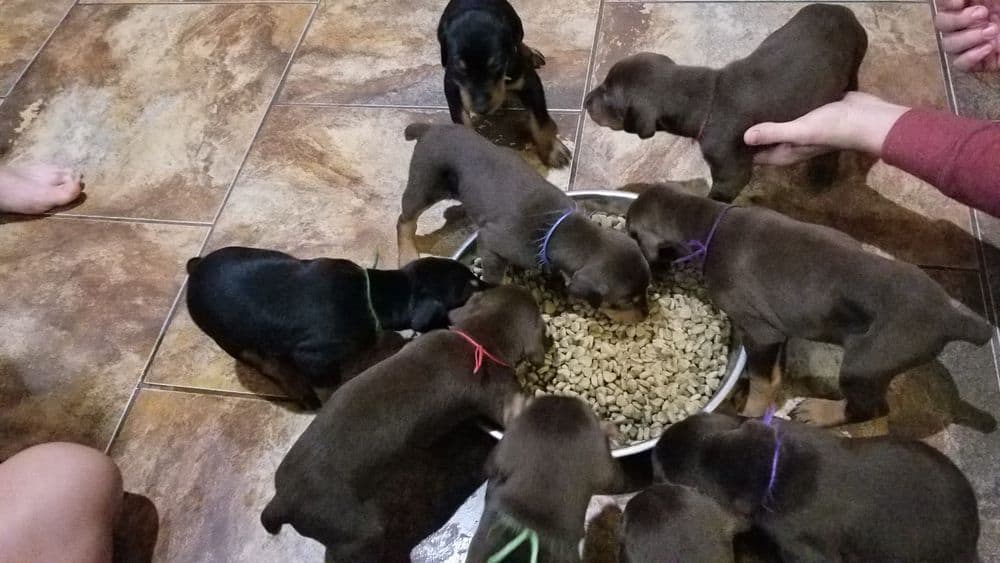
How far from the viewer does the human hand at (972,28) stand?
2012 mm

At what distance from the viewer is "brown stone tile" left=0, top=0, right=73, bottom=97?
2.71 meters

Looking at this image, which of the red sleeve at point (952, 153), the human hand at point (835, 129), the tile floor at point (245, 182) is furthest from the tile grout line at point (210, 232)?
the red sleeve at point (952, 153)

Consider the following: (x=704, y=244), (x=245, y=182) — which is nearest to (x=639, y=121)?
(x=704, y=244)

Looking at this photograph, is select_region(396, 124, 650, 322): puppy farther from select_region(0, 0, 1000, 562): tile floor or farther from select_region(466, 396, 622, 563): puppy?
select_region(466, 396, 622, 563): puppy

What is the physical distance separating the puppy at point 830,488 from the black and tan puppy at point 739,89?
0.72 m

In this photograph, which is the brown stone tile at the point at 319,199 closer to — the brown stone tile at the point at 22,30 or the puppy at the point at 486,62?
the puppy at the point at 486,62

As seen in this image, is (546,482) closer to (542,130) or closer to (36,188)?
(542,130)

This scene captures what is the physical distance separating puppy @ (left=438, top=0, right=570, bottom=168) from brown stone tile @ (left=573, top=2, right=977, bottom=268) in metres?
0.23

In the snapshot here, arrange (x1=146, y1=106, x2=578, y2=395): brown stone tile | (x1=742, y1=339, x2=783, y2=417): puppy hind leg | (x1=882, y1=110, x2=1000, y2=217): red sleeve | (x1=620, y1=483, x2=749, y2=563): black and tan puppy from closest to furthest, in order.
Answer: (x1=620, y1=483, x2=749, y2=563): black and tan puppy < (x1=882, y1=110, x2=1000, y2=217): red sleeve < (x1=742, y1=339, x2=783, y2=417): puppy hind leg < (x1=146, y1=106, x2=578, y2=395): brown stone tile

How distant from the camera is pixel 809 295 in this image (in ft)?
5.18

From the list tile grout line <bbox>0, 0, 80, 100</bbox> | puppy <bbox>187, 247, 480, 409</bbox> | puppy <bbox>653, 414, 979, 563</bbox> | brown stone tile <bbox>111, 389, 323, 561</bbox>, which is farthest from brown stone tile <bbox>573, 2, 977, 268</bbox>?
tile grout line <bbox>0, 0, 80, 100</bbox>

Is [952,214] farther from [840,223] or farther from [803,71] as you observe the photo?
[803,71]

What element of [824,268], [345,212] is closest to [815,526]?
[824,268]

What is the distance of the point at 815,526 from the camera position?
139 centimetres
